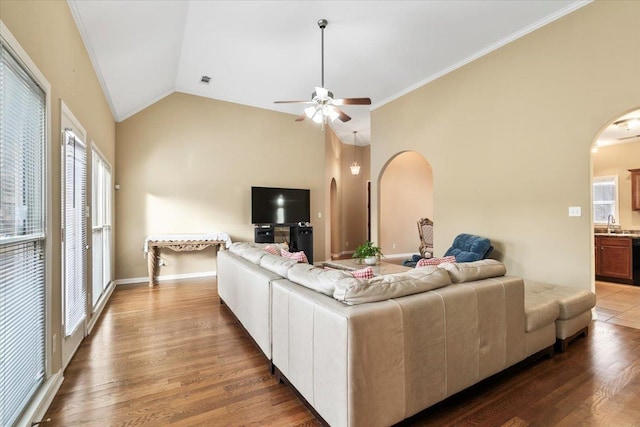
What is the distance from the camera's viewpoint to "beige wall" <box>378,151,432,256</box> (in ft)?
27.1

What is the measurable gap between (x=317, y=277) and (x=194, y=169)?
4929 mm

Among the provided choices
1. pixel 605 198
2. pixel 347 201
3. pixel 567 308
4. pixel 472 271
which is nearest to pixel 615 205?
pixel 605 198

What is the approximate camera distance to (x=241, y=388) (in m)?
2.14

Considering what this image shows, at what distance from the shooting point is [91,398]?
2041 millimetres

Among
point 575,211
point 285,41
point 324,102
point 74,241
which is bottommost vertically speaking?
point 74,241

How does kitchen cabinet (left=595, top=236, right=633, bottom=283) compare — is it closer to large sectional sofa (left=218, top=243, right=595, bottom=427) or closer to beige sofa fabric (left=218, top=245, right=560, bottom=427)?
large sectional sofa (left=218, top=243, right=595, bottom=427)

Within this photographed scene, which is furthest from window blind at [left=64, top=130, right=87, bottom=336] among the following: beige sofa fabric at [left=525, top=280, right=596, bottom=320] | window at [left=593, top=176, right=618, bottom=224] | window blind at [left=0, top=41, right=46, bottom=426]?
window at [left=593, top=176, right=618, bottom=224]

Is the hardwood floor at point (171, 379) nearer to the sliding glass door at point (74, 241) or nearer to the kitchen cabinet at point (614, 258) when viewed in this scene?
the sliding glass door at point (74, 241)

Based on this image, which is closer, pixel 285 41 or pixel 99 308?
pixel 99 308

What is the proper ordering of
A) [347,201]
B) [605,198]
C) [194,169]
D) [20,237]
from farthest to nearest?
[347,201] → [605,198] → [194,169] → [20,237]

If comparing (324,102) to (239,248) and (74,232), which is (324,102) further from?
(74,232)

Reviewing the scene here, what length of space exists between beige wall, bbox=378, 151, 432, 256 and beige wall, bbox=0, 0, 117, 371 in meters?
6.61

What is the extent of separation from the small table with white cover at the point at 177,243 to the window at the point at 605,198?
771cm

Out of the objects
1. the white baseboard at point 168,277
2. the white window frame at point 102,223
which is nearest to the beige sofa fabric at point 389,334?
the white window frame at point 102,223
